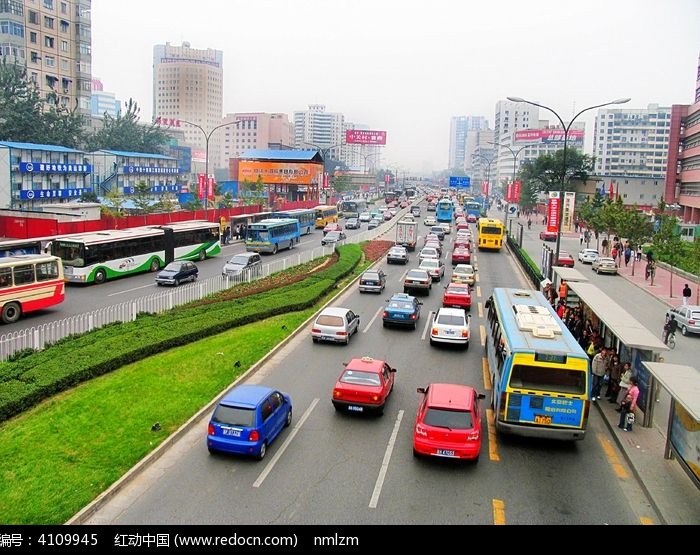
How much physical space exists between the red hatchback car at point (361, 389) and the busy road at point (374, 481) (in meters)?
0.44

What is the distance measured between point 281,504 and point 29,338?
1437cm

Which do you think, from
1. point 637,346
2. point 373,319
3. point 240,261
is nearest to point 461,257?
point 240,261

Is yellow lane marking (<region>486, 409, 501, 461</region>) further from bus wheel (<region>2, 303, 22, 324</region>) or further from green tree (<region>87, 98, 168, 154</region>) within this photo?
green tree (<region>87, 98, 168, 154</region>)

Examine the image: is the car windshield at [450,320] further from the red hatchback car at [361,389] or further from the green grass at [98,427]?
the red hatchback car at [361,389]

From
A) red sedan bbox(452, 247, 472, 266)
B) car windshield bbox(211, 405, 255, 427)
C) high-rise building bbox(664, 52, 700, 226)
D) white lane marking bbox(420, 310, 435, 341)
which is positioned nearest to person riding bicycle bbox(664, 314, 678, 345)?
white lane marking bbox(420, 310, 435, 341)

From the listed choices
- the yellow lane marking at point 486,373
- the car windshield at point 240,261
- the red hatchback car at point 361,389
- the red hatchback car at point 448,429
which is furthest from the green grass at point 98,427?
the car windshield at point 240,261

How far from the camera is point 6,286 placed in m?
27.4

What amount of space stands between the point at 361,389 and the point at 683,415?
7768 mm

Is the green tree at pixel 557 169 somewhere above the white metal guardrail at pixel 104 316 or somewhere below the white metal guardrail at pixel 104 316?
above

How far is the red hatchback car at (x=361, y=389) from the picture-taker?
59.1 feet

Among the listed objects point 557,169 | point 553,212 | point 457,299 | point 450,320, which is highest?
point 557,169

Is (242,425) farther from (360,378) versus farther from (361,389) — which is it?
(360,378)

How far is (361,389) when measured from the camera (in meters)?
18.1

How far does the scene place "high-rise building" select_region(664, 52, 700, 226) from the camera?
268ft
